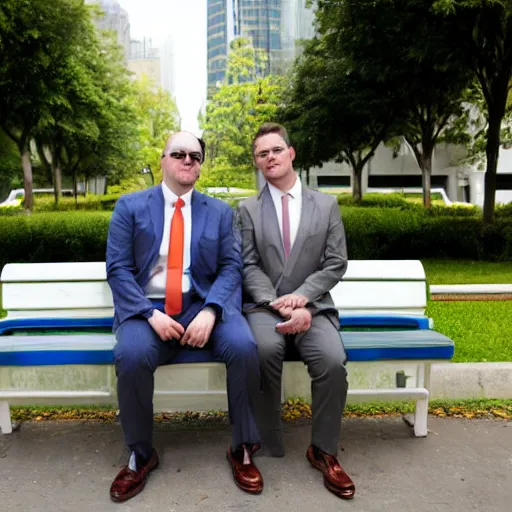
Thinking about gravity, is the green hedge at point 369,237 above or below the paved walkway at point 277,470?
above

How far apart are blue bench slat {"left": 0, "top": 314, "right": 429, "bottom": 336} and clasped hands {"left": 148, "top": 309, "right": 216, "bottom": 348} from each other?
0.83 metres

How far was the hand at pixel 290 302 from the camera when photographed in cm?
324

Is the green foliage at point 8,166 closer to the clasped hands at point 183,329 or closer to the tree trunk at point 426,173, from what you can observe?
the tree trunk at point 426,173

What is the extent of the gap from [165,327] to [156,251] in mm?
467

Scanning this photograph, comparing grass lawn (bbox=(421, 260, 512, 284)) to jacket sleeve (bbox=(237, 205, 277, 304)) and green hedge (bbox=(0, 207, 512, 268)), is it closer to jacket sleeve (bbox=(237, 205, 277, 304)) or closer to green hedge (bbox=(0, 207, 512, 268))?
green hedge (bbox=(0, 207, 512, 268))

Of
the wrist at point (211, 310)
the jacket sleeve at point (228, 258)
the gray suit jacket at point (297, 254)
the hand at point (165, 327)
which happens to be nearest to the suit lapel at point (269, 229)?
the gray suit jacket at point (297, 254)

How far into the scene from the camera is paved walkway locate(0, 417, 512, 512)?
2.79 metres

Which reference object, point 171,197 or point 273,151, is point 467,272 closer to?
point 273,151

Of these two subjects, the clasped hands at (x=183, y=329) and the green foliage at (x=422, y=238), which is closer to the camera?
the clasped hands at (x=183, y=329)

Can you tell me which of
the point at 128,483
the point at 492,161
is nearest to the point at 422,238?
the point at 492,161

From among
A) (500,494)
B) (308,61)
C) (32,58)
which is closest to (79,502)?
(500,494)

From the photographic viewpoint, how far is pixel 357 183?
46.6 feet

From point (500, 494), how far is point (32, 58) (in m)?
9.50

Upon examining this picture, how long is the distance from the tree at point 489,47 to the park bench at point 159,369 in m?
5.82
